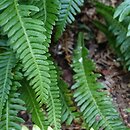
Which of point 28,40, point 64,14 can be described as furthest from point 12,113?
point 64,14

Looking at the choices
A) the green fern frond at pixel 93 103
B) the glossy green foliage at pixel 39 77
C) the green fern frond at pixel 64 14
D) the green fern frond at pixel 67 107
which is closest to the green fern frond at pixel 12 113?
the glossy green foliage at pixel 39 77

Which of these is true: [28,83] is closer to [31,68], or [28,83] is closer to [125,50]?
[31,68]

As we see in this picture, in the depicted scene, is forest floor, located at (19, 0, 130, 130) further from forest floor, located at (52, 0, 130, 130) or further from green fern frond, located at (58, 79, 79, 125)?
green fern frond, located at (58, 79, 79, 125)

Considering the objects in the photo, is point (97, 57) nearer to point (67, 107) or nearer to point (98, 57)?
point (98, 57)

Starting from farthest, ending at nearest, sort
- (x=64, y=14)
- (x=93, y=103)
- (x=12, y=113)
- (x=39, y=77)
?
1. (x=64, y=14)
2. (x=93, y=103)
3. (x=12, y=113)
4. (x=39, y=77)

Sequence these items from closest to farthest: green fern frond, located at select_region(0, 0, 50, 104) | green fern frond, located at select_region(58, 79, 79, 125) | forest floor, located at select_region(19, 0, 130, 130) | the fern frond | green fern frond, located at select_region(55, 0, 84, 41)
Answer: green fern frond, located at select_region(0, 0, 50, 104), the fern frond, green fern frond, located at select_region(58, 79, 79, 125), green fern frond, located at select_region(55, 0, 84, 41), forest floor, located at select_region(19, 0, 130, 130)

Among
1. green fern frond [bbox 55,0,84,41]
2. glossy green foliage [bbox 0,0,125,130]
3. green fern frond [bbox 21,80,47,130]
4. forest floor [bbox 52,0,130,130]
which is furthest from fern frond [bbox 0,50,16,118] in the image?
forest floor [bbox 52,0,130,130]

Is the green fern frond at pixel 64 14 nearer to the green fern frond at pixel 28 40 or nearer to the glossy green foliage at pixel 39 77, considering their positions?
the glossy green foliage at pixel 39 77
